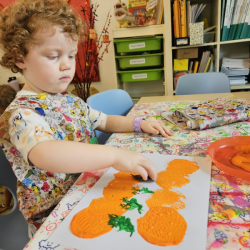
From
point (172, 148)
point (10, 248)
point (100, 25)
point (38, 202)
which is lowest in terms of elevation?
point (10, 248)

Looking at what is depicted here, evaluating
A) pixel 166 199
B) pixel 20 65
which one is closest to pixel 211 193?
pixel 166 199

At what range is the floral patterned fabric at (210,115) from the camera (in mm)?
677

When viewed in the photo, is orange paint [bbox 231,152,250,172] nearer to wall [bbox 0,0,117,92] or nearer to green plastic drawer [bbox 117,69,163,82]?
green plastic drawer [bbox 117,69,163,82]

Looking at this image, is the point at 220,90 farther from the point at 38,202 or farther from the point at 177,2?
the point at 38,202

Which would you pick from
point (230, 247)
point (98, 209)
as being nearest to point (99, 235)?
point (98, 209)

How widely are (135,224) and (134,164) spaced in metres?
0.14

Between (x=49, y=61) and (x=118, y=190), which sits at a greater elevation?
(x=49, y=61)

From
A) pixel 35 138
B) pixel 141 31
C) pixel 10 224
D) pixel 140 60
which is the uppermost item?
pixel 141 31

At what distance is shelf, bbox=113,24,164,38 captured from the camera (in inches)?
67.9

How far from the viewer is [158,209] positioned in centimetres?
34

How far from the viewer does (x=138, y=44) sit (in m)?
1.78

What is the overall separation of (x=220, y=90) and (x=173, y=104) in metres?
0.53

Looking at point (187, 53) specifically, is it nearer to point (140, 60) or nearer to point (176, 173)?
point (140, 60)

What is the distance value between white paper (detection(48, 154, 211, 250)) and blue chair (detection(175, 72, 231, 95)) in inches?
40.6
